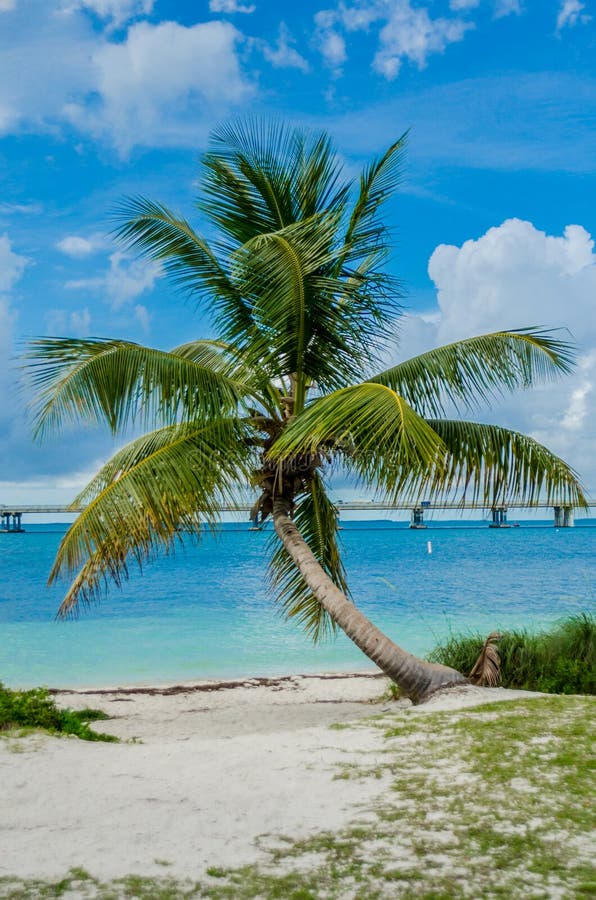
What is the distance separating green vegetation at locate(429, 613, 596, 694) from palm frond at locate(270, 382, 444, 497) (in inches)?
125

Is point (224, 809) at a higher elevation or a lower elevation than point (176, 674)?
higher

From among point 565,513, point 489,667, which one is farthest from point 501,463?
point 565,513

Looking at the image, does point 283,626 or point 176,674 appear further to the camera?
point 283,626

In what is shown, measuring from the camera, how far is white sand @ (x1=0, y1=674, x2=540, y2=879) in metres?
3.96

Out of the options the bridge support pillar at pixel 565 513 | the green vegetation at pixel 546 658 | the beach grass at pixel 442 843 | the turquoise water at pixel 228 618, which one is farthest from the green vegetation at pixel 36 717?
the bridge support pillar at pixel 565 513

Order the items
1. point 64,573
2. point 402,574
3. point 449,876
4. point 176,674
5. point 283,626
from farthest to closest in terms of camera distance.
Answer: point 402,574
point 283,626
point 176,674
point 64,573
point 449,876

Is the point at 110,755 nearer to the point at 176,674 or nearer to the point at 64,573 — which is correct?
the point at 64,573

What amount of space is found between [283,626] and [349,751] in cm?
1667

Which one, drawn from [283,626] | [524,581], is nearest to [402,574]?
[524,581]

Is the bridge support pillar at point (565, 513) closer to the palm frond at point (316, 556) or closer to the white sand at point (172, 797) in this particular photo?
the white sand at point (172, 797)

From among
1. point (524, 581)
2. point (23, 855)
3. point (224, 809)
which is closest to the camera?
point (23, 855)

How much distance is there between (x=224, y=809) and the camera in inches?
184

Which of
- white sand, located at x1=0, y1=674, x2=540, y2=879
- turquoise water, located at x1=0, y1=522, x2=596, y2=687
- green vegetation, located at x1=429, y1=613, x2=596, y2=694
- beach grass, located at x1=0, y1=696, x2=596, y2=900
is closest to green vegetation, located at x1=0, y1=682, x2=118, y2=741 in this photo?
white sand, located at x1=0, y1=674, x2=540, y2=879

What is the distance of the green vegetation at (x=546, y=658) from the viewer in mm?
9547
